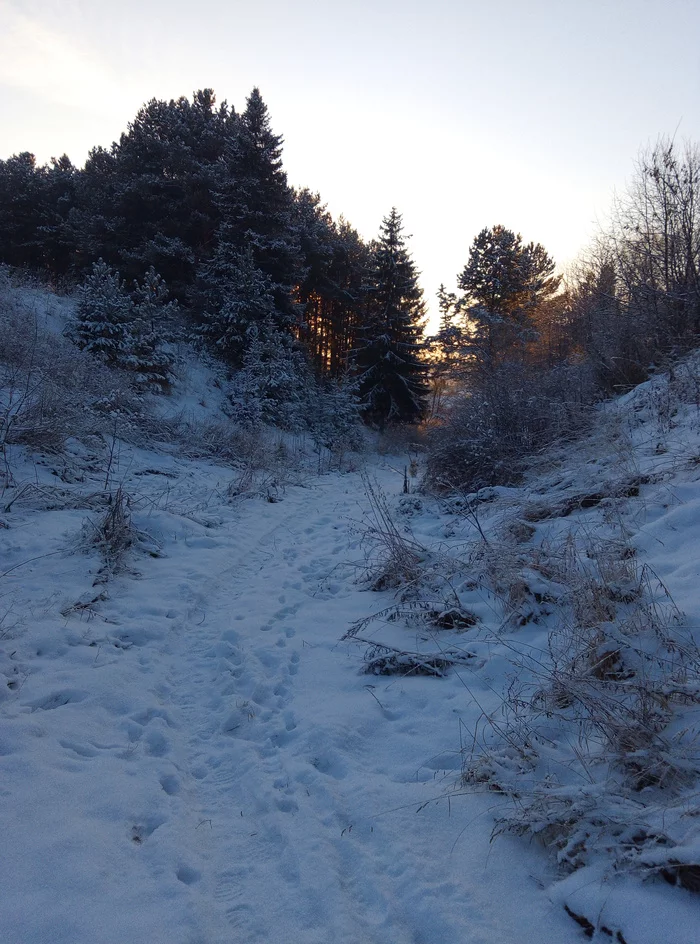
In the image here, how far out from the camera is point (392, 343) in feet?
77.0

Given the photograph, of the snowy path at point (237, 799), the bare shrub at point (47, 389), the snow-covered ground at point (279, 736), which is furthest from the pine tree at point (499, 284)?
the snowy path at point (237, 799)

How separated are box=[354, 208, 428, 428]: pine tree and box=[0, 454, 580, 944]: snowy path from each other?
20.1 meters

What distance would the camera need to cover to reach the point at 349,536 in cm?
707

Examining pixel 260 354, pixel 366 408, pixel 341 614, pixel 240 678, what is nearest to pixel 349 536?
pixel 341 614

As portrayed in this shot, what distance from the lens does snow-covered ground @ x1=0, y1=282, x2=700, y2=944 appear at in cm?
168

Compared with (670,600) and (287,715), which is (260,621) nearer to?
(287,715)

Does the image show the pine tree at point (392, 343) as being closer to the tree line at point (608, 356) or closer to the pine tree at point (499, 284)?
the pine tree at point (499, 284)

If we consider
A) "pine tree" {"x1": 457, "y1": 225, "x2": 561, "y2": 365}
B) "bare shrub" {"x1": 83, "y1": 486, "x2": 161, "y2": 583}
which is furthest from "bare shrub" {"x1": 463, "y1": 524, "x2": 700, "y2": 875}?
"pine tree" {"x1": 457, "y1": 225, "x2": 561, "y2": 365}

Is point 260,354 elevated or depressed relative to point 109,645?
elevated

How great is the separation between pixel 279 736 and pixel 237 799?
1.69 ft

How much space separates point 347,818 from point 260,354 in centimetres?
1576

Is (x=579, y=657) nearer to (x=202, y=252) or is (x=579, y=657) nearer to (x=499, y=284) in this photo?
(x=202, y=252)

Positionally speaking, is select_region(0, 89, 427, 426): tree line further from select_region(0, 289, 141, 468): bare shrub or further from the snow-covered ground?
the snow-covered ground

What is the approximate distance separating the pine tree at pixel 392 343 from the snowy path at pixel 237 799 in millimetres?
20056
